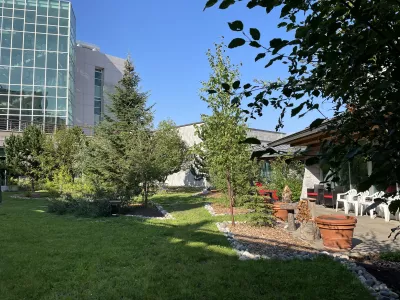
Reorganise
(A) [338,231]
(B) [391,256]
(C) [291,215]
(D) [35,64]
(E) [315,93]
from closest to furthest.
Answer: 1. (E) [315,93]
2. (B) [391,256]
3. (A) [338,231]
4. (C) [291,215]
5. (D) [35,64]

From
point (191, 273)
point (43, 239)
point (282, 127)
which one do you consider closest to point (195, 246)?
point (191, 273)

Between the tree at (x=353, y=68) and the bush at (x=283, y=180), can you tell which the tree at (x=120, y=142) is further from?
the tree at (x=353, y=68)

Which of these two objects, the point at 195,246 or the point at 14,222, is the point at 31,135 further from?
the point at 195,246

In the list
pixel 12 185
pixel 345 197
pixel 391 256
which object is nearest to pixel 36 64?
pixel 12 185

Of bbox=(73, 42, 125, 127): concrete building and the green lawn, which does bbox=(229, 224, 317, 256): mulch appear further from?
bbox=(73, 42, 125, 127): concrete building

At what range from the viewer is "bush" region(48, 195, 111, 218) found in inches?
451

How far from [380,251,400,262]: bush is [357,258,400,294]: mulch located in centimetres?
13

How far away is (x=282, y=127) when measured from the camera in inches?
85.4

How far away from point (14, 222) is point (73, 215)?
2.03 meters

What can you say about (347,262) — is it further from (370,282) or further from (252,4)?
(252,4)

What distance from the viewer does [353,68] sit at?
154 centimetres

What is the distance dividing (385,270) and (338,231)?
4.35 ft

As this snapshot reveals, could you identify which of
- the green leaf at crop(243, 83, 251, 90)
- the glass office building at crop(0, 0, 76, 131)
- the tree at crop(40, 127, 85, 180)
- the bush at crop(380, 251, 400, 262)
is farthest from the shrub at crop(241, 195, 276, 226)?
the glass office building at crop(0, 0, 76, 131)

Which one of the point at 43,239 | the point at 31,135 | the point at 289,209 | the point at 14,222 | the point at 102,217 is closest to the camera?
the point at 43,239
